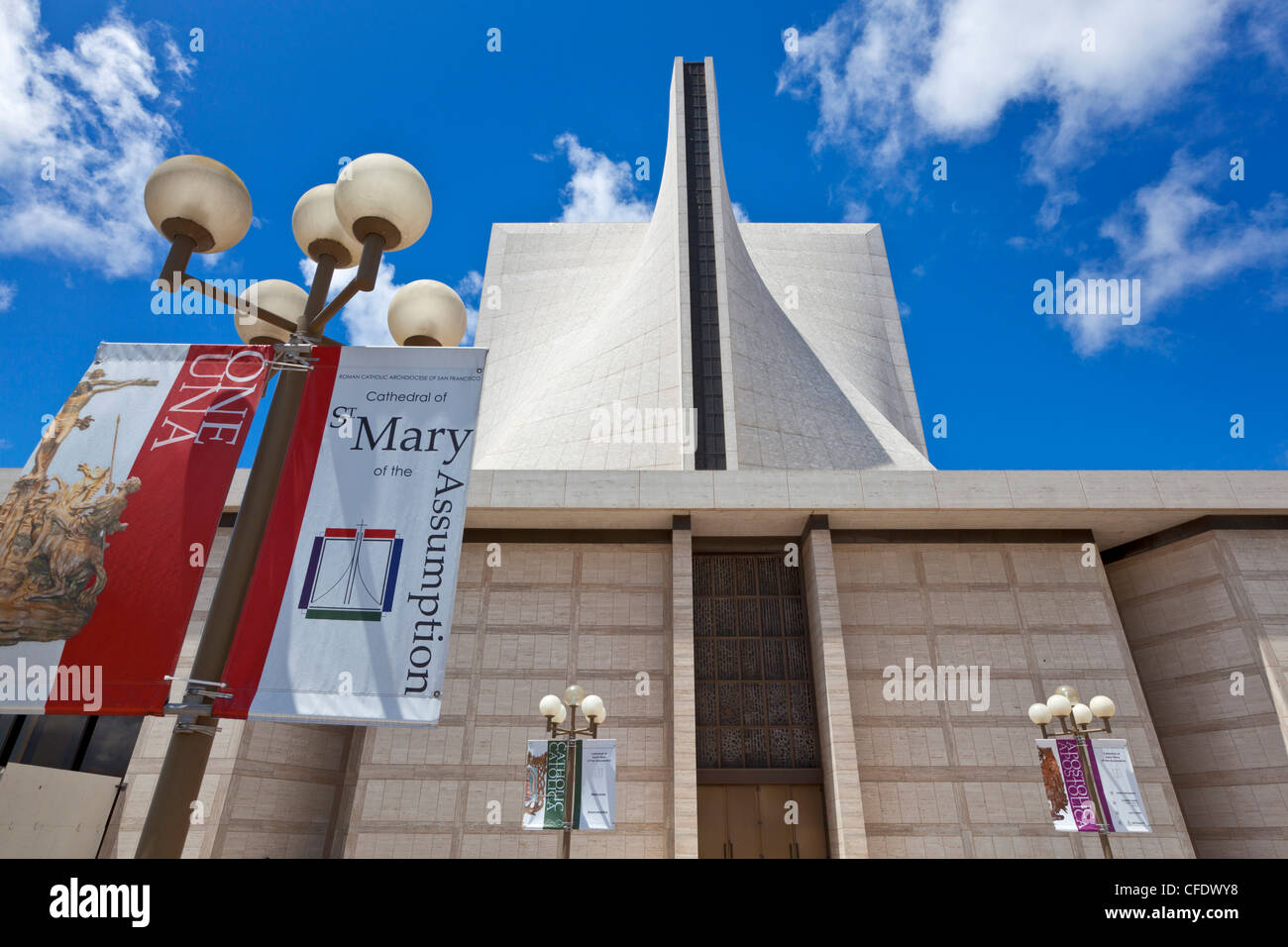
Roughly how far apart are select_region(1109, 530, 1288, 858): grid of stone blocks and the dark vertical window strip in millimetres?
9480

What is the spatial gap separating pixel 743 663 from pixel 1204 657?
27.7ft

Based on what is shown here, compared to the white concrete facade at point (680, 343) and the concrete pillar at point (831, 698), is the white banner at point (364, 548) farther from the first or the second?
the white concrete facade at point (680, 343)

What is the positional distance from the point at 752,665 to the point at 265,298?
11.1 metres

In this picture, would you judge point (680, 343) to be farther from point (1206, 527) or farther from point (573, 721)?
point (573, 721)

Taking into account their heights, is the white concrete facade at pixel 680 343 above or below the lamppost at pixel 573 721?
above

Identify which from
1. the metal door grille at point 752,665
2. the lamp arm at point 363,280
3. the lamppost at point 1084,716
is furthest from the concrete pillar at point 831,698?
the lamp arm at point 363,280

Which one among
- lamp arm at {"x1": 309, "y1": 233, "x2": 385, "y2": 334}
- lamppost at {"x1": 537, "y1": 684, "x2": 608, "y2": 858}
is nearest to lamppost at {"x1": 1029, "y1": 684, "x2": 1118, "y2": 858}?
lamppost at {"x1": 537, "y1": 684, "x2": 608, "y2": 858}

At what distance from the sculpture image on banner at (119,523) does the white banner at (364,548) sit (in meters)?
0.32

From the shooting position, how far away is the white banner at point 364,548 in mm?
3051

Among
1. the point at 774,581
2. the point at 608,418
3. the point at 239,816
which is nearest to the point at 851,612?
the point at 774,581

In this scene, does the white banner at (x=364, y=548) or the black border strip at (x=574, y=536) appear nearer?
the white banner at (x=364, y=548)

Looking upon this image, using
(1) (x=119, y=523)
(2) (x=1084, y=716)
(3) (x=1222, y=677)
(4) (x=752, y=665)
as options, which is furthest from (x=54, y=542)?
(3) (x=1222, y=677)

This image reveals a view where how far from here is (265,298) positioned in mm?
4855
